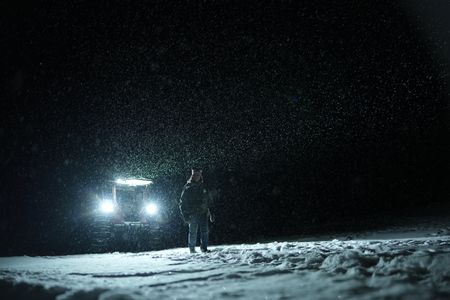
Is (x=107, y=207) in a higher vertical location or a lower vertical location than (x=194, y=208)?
higher

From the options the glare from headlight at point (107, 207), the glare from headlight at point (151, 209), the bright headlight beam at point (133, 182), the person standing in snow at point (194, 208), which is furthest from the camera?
the bright headlight beam at point (133, 182)

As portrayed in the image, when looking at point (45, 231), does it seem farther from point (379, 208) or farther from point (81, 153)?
point (379, 208)

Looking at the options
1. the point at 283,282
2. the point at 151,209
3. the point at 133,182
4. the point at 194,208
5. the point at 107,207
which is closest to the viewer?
the point at 283,282

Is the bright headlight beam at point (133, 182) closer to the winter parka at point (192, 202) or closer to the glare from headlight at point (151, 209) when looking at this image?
the glare from headlight at point (151, 209)

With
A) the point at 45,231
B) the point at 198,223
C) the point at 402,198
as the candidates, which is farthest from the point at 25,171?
the point at 402,198

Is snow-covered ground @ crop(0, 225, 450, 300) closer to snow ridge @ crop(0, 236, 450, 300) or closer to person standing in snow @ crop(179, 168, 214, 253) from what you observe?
snow ridge @ crop(0, 236, 450, 300)

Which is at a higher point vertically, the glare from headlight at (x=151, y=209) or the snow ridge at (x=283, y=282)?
the glare from headlight at (x=151, y=209)

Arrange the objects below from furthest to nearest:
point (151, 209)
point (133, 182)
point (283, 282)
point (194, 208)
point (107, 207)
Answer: point (133, 182) → point (151, 209) → point (107, 207) → point (194, 208) → point (283, 282)

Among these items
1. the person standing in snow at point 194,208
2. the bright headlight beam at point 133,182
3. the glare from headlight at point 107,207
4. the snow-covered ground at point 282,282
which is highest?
the bright headlight beam at point 133,182

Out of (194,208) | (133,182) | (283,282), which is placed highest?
(133,182)

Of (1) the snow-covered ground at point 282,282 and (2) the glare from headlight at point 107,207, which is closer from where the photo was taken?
(1) the snow-covered ground at point 282,282

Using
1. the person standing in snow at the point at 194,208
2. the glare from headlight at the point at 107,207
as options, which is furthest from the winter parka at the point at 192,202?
the glare from headlight at the point at 107,207

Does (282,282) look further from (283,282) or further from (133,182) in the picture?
(133,182)

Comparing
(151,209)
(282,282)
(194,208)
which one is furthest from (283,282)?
(151,209)
